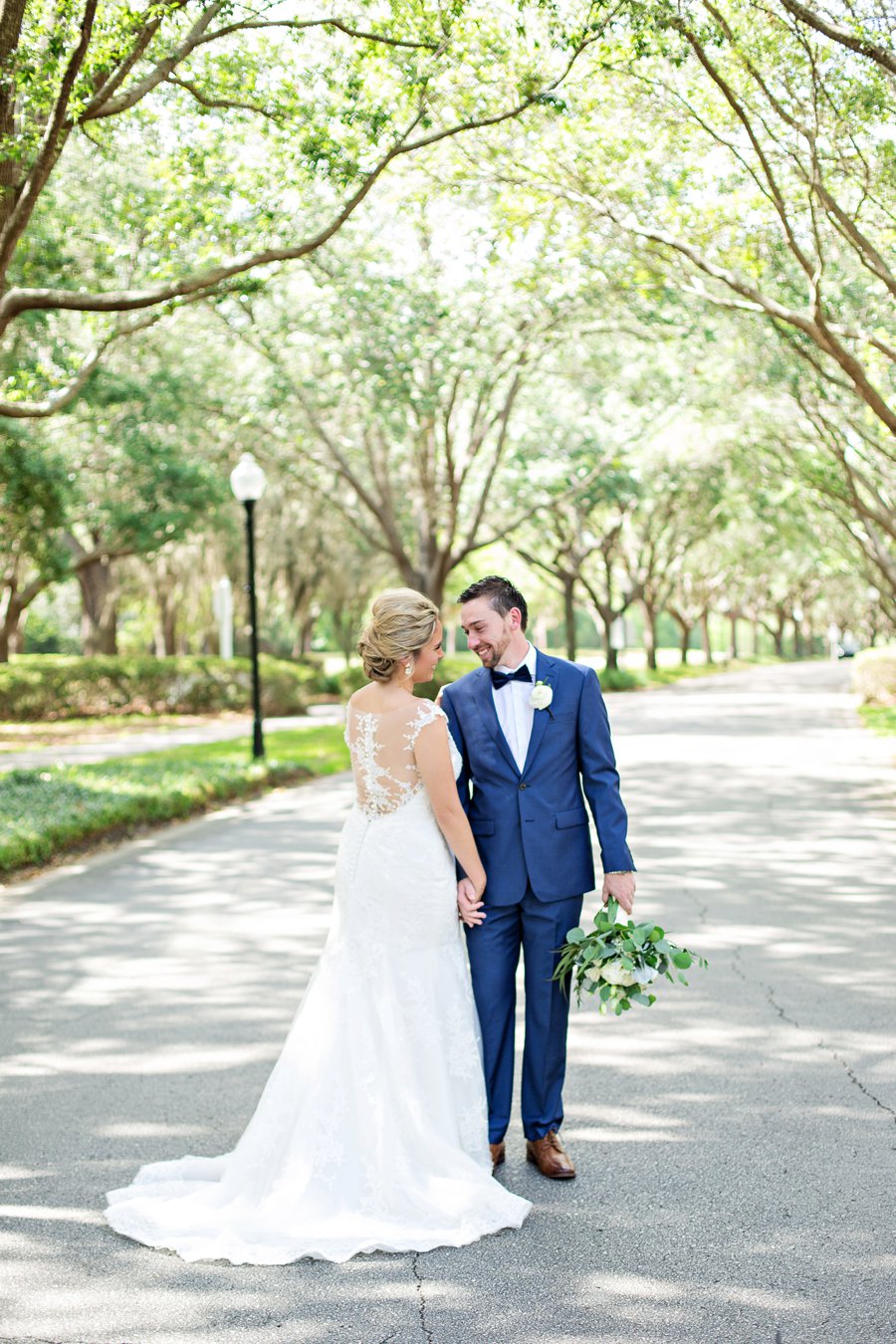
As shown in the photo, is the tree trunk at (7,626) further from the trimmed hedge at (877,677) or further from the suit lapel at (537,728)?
the suit lapel at (537,728)

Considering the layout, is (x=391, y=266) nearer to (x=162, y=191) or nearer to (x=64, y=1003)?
(x=162, y=191)

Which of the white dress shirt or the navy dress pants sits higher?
the white dress shirt

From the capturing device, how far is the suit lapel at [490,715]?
4832mm

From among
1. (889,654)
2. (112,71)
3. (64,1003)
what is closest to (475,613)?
(64,1003)

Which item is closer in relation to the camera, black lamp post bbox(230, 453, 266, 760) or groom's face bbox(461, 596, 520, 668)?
groom's face bbox(461, 596, 520, 668)

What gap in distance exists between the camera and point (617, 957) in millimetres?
4551

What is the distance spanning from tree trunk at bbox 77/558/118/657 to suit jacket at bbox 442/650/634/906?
3231cm

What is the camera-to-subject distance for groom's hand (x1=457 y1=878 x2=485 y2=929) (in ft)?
15.5

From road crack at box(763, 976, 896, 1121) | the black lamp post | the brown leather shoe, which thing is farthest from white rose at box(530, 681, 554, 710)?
the black lamp post

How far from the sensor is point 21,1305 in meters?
3.81

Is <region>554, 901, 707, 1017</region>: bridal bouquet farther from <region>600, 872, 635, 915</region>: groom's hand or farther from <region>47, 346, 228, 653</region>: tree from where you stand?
<region>47, 346, 228, 653</region>: tree

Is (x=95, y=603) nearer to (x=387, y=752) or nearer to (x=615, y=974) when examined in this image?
(x=387, y=752)

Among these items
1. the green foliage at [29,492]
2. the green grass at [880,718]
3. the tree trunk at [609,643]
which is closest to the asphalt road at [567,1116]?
the green grass at [880,718]

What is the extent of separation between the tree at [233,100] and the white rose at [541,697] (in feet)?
17.7
